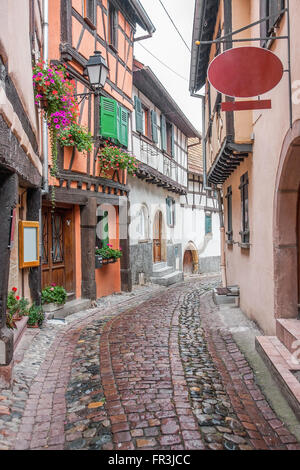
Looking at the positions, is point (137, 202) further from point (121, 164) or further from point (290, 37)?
point (290, 37)

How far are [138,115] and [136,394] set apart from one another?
9.76m

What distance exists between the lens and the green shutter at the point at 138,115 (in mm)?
11874

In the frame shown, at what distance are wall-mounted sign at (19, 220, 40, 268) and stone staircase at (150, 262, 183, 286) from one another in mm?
7203

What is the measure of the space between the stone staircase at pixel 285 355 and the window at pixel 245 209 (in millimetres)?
2546

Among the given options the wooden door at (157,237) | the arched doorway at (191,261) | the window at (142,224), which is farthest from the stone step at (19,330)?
the arched doorway at (191,261)

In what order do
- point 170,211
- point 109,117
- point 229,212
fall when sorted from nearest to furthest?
point 109,117 < point 229,212 < point 170,211

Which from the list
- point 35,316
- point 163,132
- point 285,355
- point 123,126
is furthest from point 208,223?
point 285,355

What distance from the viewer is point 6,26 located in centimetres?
336

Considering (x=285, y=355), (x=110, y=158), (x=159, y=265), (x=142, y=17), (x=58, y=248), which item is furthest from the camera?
(x=159, y=265)

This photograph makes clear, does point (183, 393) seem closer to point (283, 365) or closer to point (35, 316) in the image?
point (283, 365)

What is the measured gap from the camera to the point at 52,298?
279 inches
